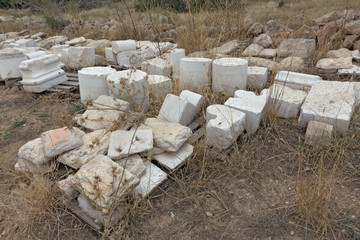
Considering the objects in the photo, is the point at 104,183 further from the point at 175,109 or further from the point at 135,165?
the point at 175,109

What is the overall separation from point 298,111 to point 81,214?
2.89 m

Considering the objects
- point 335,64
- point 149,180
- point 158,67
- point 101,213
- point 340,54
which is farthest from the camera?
point 340,54

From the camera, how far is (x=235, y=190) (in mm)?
2660

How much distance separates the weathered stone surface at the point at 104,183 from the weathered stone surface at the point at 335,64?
3862 millimetres

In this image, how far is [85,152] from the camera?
9.24 feet

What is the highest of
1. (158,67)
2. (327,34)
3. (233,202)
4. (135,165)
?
(327,34)

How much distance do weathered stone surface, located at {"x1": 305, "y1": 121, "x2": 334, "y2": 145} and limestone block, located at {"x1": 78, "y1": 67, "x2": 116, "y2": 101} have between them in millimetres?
2683

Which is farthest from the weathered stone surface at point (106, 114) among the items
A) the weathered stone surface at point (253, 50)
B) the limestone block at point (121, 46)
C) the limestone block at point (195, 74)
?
the weathered stone surface at point (253, 50)

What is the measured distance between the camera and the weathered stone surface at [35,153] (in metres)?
2.78

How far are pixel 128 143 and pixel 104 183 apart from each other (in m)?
0.61

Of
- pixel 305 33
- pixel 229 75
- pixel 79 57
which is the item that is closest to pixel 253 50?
pixel 305 33

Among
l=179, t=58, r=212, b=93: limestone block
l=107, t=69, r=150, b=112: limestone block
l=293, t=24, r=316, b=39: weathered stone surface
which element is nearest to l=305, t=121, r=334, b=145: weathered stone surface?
l=179, t=58, r=212, b=93: limestone block

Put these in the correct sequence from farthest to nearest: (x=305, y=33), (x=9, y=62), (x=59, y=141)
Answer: (x=305, y=33)
(x=9, y=62)
(x=59, y=141)

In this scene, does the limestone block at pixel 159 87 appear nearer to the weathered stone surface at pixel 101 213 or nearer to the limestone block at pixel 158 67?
the limestone block at pixel 158 67
